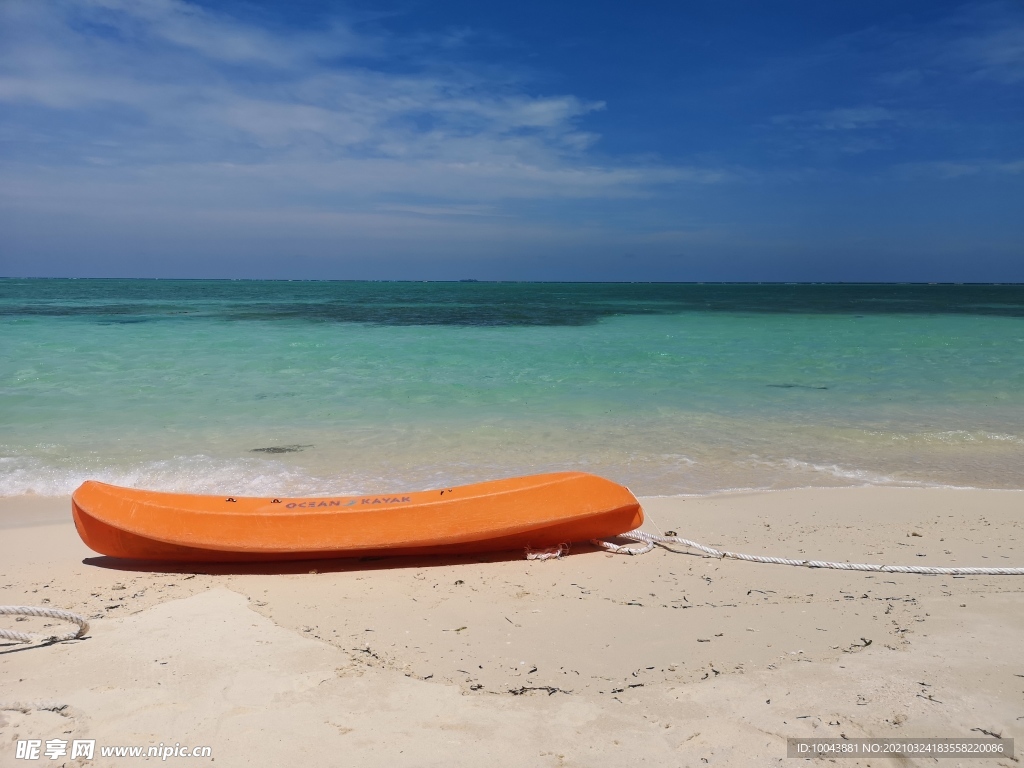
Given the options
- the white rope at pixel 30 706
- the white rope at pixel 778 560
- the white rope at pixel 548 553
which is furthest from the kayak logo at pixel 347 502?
the white rope at pixel 30 706

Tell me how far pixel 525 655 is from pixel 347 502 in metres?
1.59

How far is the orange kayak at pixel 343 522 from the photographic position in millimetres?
3723

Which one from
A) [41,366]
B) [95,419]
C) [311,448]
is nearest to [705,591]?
[311,448]

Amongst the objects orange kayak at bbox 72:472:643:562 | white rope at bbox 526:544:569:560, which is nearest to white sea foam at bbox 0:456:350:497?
orange kayak at bbox 72:472:643:562

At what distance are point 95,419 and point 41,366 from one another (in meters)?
4.87

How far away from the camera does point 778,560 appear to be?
12.3 ft

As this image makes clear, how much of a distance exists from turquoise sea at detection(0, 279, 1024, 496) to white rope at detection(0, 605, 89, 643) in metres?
2.47

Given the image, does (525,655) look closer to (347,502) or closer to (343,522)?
(343,522)

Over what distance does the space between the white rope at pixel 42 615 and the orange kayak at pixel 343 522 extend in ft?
2.82

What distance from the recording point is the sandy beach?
7.29ft

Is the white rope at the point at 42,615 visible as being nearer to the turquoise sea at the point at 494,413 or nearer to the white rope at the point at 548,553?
the white rope at the point at 548,553

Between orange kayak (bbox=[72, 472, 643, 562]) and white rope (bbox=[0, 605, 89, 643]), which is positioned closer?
white rope (bbox=[0, 605, 89, 643])

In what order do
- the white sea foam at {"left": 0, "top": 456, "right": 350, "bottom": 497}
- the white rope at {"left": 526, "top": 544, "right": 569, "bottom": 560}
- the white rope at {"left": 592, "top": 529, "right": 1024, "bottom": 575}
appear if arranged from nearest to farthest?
the white rope at {"left": 592, "top": 529, "right": 1024, "bottom": 575}
the white rope at {"left": 526, "top": 544, "right": 569, "bottom": 560}
the white sea foam at {"left": 0, "top": 456, "right": 350, "bottom": 497}

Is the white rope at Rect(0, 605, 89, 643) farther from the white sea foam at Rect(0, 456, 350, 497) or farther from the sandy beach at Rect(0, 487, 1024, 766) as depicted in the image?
the white sea foam at Rect(0, 456, 350, 497)
